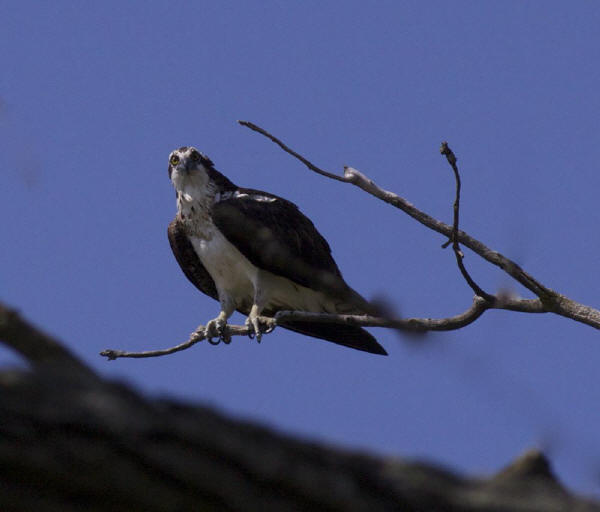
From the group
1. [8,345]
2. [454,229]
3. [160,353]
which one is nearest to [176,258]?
[160,353]

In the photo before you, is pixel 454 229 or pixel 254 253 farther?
pixel 254 253

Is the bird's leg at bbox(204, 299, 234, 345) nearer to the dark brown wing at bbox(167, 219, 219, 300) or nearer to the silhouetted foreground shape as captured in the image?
the dark brown wing at bbox(167, 219, 219, 300)

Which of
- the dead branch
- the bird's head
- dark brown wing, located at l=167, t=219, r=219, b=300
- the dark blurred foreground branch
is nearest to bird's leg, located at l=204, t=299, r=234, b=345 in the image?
dark brown wing, located at l=167, t=219, r=219, b=300

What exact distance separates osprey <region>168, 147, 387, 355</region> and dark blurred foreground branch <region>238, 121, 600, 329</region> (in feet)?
7.94

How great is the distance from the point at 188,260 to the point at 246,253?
83 centimetres

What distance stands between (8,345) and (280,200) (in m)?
6.90

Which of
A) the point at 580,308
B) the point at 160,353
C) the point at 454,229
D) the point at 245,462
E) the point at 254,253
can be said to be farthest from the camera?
the point at 254,253

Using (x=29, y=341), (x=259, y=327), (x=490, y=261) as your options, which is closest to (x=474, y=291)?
(x=490, y=261)

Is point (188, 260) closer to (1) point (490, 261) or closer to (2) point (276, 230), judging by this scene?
(2) point (276, 230)

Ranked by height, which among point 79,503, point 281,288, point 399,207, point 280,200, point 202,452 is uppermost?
point 280,200

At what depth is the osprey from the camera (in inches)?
337

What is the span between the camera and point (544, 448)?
6.12 feet

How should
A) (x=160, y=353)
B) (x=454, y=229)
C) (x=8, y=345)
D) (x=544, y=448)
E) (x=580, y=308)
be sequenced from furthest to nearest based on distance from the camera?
(x=160, y=353) < (x=580, y=308) < (x=454, y=229) < (x=8, y=345) < (x=544, y=448)

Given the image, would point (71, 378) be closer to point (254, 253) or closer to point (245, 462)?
point (245, 462)
